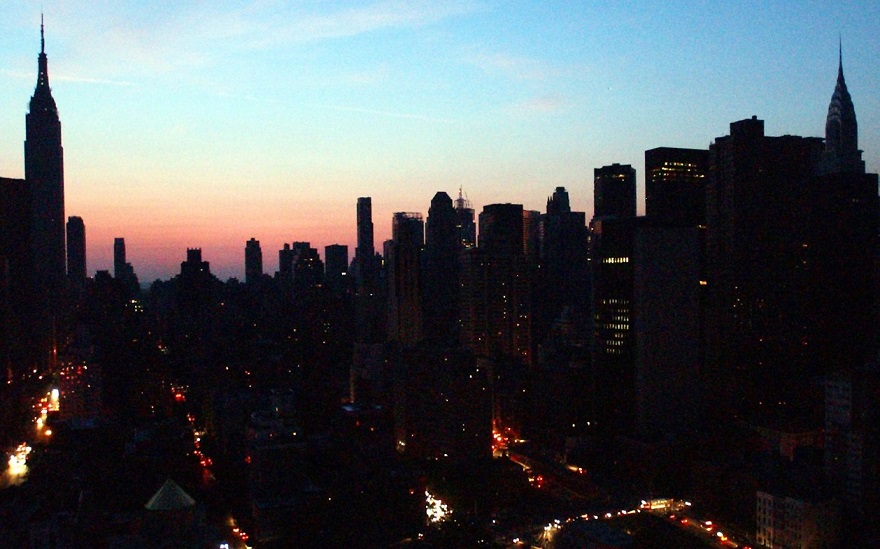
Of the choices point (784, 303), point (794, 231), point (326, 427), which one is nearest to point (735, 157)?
point (794, 231)

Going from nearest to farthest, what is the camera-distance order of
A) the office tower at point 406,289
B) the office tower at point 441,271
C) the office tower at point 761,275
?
the office tower at point 761,275 → the office tower at point 406,289 → the office tower at point 441,271

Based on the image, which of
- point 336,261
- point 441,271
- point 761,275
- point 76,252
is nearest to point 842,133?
point 761,275

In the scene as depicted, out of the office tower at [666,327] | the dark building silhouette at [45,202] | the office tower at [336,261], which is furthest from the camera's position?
the office tower at [336,261]

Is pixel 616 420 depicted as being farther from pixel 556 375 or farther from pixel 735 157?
pixel 735 157

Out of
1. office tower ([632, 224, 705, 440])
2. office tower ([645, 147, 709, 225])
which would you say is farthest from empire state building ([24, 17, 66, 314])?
office tower ([632, 224, 705, 440])

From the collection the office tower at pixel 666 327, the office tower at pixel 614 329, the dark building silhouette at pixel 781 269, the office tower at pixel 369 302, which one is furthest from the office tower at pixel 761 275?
the office tower at pixel 369 302

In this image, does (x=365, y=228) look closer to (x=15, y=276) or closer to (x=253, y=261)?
(x=253, y=261)

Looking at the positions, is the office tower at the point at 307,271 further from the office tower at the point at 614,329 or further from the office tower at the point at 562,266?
the office tower at the point at 614,329
